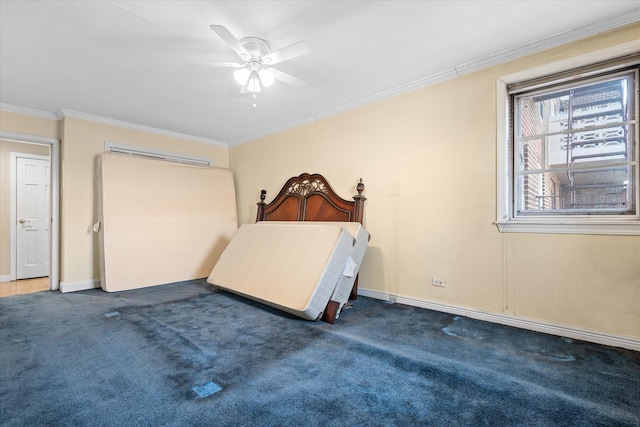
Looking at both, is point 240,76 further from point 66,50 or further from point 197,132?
point 197,132

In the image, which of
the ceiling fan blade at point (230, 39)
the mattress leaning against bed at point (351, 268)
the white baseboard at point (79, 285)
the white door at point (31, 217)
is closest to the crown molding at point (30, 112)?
the white door at point (31, 217)

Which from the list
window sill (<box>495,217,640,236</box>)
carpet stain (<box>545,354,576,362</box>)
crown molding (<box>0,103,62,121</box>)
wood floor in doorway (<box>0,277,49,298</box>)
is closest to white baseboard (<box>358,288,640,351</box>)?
carpet stain (<box>545,354,576,362</box>)

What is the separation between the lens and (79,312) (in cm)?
286

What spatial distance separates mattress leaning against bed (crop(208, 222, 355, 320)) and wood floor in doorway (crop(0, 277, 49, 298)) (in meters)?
2.64

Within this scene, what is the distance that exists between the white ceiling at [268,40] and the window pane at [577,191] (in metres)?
1.05

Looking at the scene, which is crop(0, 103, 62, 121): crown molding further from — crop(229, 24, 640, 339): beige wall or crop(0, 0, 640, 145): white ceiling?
crop(229, 24, 640, 339): beige wall

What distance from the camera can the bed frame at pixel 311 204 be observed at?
3.40 meters

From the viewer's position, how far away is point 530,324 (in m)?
2.36

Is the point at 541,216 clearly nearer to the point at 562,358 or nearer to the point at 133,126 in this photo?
the point at 562,358

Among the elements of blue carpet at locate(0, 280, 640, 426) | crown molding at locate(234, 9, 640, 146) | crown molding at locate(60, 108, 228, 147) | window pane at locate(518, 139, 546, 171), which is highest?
crown molding at locate(234, 9, 640, 146)

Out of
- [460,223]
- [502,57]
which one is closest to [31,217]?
[460,223]

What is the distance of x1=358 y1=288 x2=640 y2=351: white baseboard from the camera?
2.04 metres

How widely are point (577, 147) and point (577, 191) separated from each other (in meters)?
0.36

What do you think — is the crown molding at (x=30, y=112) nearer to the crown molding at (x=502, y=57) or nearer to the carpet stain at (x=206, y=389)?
the crown molding at (x=502, y=57)
